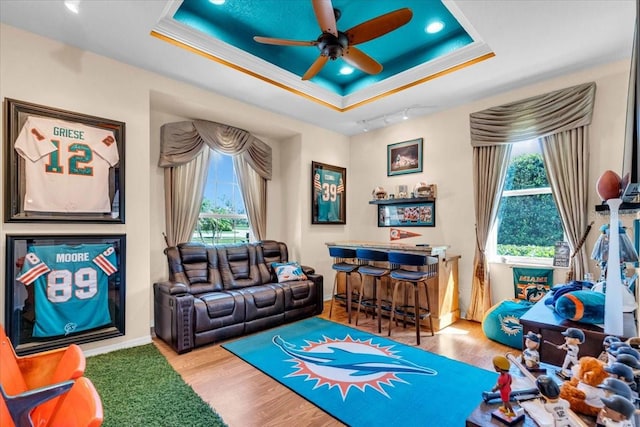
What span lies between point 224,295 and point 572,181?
4.11 meters

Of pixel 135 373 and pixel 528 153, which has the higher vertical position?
pixel 528 153

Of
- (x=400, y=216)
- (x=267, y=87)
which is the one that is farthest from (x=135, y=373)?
(x=400, y=216)

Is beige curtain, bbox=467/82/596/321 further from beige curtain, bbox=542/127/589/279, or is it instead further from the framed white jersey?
the framed white jersey

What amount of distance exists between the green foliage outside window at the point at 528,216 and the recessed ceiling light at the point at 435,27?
190 cm

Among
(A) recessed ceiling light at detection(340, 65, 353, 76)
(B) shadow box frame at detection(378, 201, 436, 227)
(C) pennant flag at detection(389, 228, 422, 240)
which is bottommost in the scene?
(C) pennant flag at detection(389, 228, 422, 240)

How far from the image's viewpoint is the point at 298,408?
2.21 m

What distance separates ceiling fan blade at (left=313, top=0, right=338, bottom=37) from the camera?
2.09 meters

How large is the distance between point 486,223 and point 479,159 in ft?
2.82

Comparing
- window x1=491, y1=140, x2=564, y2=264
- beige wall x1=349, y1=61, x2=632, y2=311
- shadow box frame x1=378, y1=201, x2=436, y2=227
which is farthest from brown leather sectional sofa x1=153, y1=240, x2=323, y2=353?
window x1=491, y1=140, x2=564, y2=264

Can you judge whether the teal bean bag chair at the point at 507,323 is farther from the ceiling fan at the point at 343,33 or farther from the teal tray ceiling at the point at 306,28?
the ceiling fan at the point at 343,33

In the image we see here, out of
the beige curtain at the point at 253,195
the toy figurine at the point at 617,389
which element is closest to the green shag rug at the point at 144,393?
the toy figurine at the point at 617,389

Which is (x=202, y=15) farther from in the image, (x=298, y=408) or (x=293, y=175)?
(x=298, y=408)

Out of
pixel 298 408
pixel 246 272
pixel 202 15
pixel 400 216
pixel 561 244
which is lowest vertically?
pixel 298 408

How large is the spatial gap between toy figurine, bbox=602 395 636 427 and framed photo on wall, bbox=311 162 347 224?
435 cm
